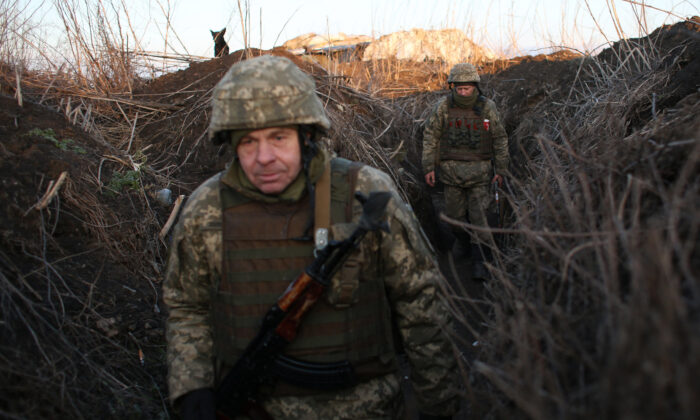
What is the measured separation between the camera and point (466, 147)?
6070 mm

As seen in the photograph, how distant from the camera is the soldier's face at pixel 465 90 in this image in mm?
5949

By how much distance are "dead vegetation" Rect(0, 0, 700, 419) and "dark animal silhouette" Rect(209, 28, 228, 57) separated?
53 centimetres

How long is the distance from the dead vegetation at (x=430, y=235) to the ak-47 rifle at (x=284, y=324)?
44 centimetres

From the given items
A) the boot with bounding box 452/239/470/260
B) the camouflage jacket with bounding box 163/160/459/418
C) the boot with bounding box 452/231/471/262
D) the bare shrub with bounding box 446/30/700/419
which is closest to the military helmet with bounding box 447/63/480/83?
the boot with bounding box 452/231/471/262

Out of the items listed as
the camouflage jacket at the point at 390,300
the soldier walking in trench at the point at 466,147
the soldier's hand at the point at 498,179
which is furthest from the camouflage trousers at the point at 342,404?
the soldier's hand at the point at 498,179

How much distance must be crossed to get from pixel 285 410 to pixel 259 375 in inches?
6.8

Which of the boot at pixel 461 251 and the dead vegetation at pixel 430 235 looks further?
the boot at pixel 461 251

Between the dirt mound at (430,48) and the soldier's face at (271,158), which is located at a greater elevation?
the dirt mound at (430,48)

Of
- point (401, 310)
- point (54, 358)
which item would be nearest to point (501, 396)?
point (401, 310)

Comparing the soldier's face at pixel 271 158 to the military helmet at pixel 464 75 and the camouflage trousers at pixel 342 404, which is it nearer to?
the camouflage trousers at pixel 342 404

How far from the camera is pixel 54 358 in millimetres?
2098

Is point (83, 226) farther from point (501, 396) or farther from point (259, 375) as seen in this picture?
point (501, 396)

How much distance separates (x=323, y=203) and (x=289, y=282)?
316 millimetres

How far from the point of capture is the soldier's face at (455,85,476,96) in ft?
19.5
